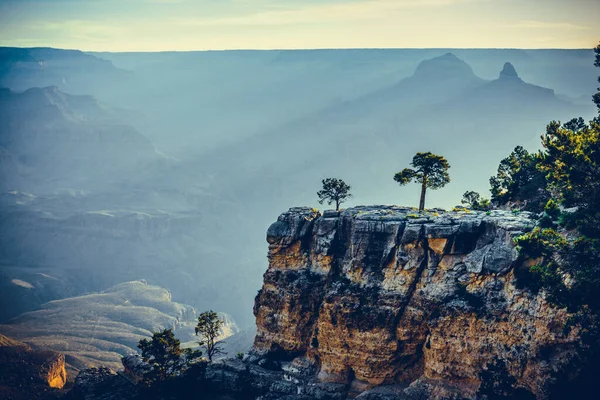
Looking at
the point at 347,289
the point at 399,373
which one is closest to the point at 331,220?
the point at 347,289

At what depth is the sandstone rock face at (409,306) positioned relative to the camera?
6203 centimetres

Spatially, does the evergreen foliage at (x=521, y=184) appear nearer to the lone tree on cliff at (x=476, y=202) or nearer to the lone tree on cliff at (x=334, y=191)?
the lone tree on cliff at (x=476, y=202)

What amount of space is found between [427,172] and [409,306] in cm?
2228

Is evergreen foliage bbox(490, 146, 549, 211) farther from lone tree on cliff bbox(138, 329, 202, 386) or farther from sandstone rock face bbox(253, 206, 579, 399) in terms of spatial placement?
lone tree on cliff bbox(138, 329, 202, 386)

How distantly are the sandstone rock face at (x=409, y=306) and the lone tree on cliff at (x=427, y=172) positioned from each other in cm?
587

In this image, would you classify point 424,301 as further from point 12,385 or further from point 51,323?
point 51,323

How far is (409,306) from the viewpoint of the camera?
2736 inches

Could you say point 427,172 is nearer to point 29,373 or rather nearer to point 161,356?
point 161,356

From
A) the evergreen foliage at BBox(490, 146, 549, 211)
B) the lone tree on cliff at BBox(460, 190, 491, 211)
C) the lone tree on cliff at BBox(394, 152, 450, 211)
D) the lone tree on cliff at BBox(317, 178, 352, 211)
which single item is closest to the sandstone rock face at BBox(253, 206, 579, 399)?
the lone tree on cliff at BBox(394, 152, 450, 211)

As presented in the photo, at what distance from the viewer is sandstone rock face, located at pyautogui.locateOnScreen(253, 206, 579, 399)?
62031mm

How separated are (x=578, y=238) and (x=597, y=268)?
403 centimetres

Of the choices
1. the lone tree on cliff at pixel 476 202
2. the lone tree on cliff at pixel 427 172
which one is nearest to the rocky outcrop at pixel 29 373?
the lone tree on cliff at pixel 427 172

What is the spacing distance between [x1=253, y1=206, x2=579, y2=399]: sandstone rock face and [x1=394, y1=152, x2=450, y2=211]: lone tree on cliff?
19.2ft

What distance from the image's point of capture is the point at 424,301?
68.4 metres
